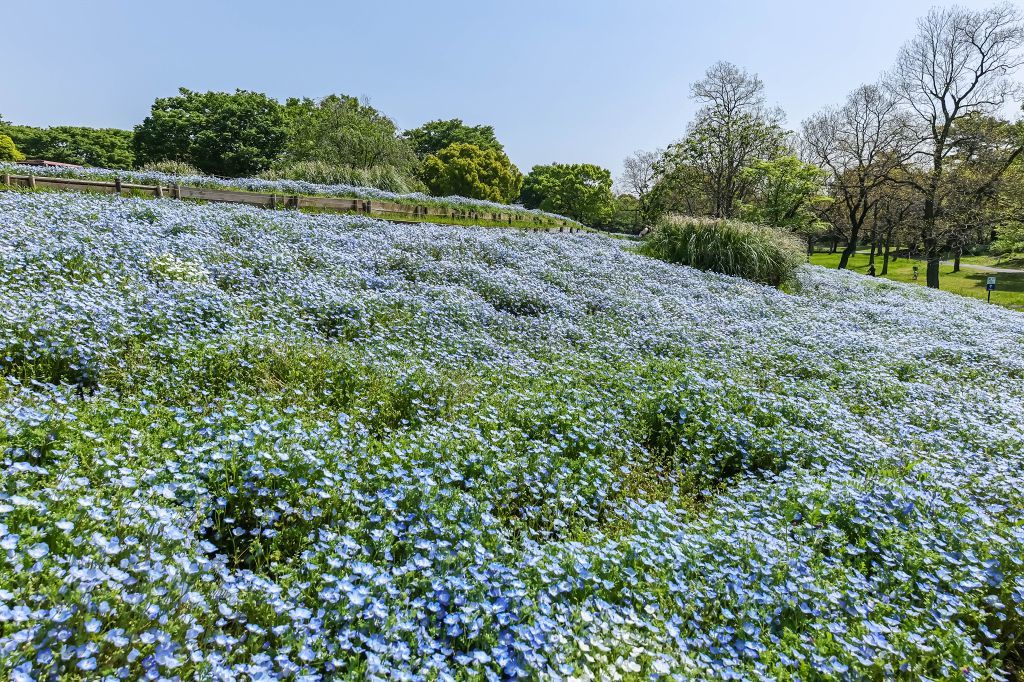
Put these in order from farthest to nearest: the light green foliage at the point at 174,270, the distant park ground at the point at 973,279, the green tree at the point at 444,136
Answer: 1. the green tree at the point at 444,136
2. the distant park ground at the point at 973,279
3. the light green foliage at the point at 174,270

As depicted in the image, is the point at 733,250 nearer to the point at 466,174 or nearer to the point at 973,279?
the point at 973,279

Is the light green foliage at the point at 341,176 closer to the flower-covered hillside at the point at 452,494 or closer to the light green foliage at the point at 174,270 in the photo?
the flower-covered hillside at the point at 452,494

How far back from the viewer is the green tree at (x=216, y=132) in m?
53.6

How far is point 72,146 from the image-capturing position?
199ft

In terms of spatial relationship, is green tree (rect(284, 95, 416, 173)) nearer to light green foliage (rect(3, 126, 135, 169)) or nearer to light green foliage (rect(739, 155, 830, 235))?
light green foliage (rect(739, 155, 830, 235))

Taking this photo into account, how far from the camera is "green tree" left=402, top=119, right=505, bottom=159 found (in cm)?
7388

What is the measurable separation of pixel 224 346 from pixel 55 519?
2.77 meters

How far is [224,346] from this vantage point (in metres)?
4.91

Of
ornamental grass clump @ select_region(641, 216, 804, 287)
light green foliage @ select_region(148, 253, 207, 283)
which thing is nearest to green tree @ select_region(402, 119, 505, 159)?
ornamental grass clump @ select_region(641, 216, 804, 287)

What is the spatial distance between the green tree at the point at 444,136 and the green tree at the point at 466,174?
17.2m

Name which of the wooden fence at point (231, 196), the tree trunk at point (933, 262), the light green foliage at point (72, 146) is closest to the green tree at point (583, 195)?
the tree trunk at point (933, 262)

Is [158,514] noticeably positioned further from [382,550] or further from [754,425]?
[754,425]

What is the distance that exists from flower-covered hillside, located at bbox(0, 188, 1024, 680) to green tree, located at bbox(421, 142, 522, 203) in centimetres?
4678

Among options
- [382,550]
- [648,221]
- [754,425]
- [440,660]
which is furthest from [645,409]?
[648,221]
